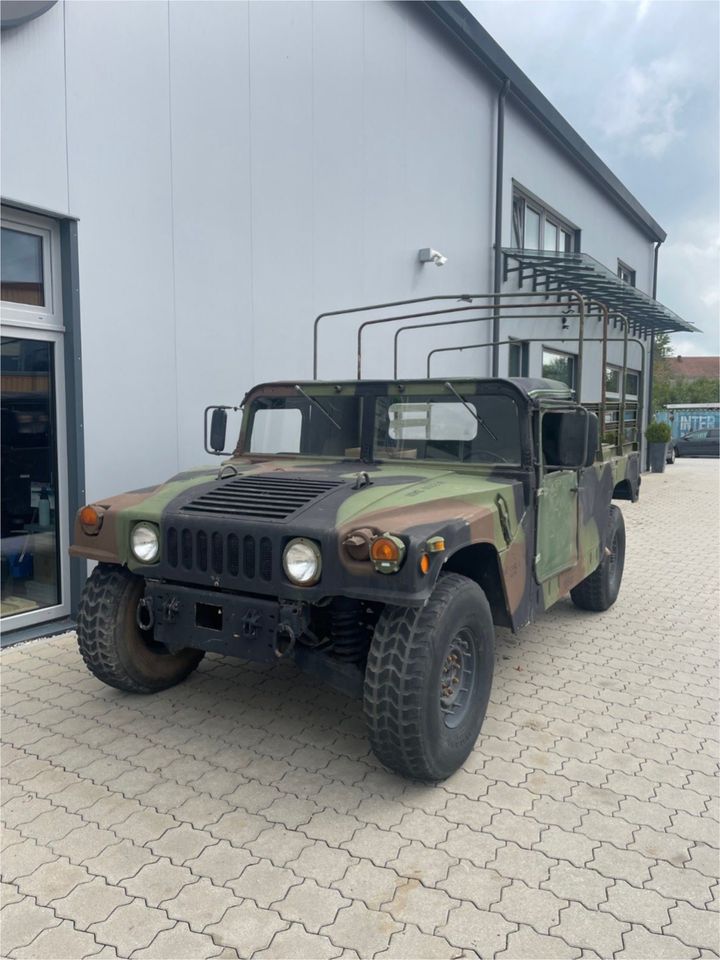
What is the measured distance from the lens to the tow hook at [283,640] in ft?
10.00

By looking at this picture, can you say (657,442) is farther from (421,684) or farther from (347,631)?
(421,684)

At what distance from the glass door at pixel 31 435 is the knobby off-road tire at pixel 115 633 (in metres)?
1.51

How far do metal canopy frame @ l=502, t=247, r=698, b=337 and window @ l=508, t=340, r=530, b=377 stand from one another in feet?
3.25

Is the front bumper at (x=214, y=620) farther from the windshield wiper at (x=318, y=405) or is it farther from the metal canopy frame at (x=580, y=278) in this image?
the metal canopy frame at (x=580, y=278)

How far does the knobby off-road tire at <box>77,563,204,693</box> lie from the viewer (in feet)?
12.0

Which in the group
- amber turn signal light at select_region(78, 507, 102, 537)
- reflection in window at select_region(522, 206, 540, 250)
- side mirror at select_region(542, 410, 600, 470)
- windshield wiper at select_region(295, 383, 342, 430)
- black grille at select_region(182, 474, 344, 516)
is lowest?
amber turn signal light at select_region(78, 507, 102, 537)

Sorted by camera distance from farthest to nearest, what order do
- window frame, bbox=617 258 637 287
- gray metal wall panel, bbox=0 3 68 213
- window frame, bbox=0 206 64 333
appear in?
window frame, bbox=617 258 637 287 < window frame, bbox=0 206 64 333 < gray metal wall panel, bbox=0 3 68 213

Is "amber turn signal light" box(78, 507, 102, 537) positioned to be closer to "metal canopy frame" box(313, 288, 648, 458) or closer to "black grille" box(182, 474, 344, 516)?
"black grille" box(182, 474, 344, 516)

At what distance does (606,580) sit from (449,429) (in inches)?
91.6

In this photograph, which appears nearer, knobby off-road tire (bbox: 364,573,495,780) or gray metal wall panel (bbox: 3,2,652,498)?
knobby off-road tire (bbox: 364,573,495,780)

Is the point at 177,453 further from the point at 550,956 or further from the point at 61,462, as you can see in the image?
the point at 550,956

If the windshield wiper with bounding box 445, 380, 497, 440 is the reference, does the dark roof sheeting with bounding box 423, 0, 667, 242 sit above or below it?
above

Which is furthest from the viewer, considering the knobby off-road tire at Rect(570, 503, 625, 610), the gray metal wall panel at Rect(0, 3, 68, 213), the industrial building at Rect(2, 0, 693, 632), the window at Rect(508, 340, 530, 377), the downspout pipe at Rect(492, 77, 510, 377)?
the window at Rect(508, 340, 530, 377)

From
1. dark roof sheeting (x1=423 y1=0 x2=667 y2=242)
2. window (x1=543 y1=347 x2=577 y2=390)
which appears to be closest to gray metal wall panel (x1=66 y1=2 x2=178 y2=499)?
dark roof sheeting (x1=423 y1=0 x2=667 y2=242)
